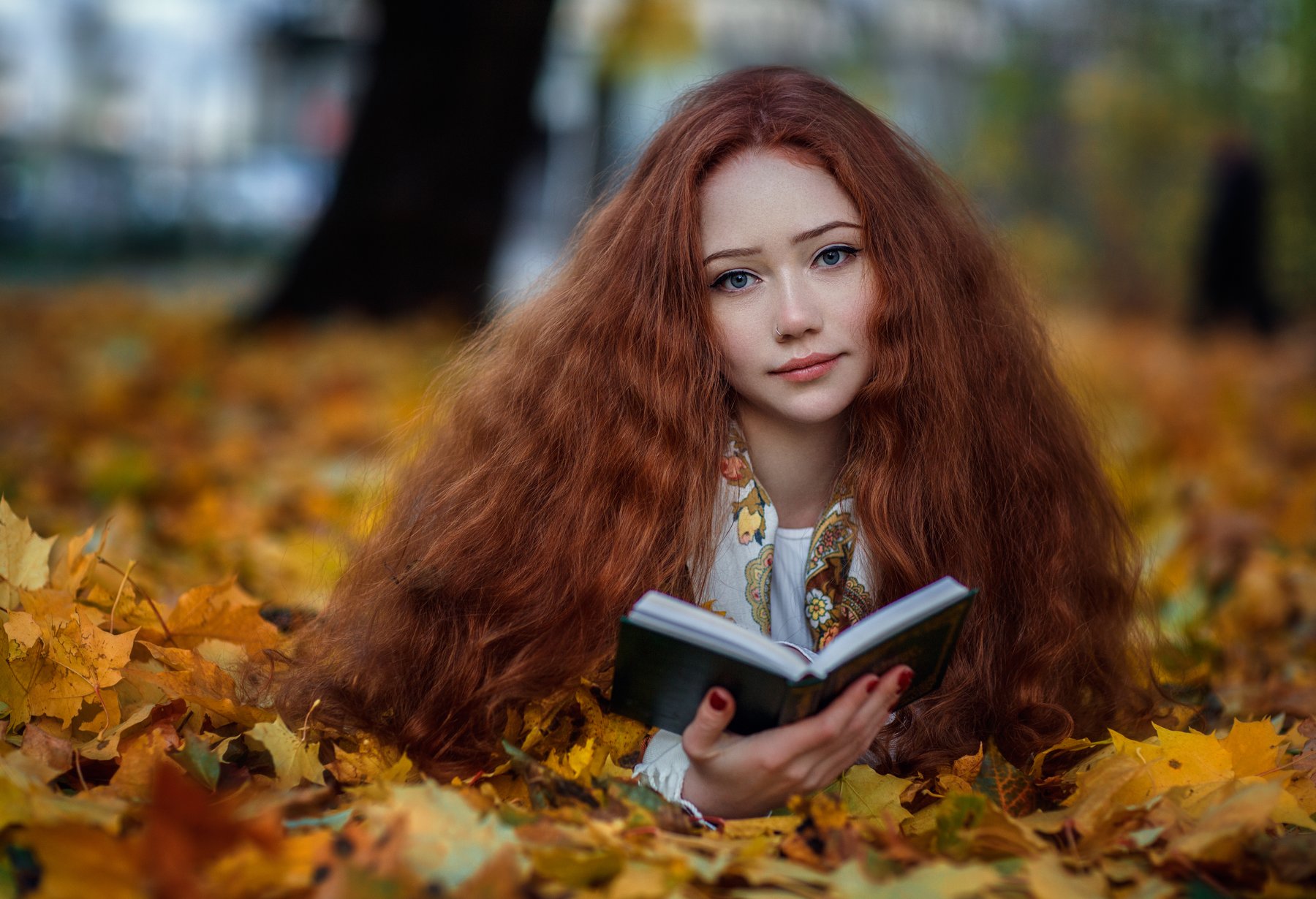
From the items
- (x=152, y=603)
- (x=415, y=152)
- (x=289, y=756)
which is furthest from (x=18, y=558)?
(x=415, y=152)

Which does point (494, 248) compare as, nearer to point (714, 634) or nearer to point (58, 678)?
point (58, 678)

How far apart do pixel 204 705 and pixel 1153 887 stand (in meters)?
1.34

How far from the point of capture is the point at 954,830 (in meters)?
1.65

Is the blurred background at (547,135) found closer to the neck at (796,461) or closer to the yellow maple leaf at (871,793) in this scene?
the neck at (796,461)

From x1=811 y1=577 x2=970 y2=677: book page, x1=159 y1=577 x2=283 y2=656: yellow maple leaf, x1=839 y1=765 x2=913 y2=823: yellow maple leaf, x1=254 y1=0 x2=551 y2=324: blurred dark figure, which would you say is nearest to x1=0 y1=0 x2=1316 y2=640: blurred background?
x1=254 y1=0 x2=551 y2=324: blurred dark figure

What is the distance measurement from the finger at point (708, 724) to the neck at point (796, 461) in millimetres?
494

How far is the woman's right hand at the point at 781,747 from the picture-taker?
5.56 feet

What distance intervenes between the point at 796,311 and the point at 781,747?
25.9 inches

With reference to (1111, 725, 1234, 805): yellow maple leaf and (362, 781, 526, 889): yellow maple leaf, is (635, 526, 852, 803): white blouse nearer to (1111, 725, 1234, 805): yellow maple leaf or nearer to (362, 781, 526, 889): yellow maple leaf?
(1111, 725, 1234, 805): yellow maple leaf

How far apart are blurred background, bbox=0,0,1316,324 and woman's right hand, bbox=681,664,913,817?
1.10 metres

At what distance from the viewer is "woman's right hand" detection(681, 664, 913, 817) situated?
169 cm

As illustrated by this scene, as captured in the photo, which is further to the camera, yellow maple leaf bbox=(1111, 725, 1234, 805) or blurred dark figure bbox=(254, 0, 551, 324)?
blurred dark figure bbox=(254, 0, 551, 324)

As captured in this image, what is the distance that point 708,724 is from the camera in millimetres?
1735

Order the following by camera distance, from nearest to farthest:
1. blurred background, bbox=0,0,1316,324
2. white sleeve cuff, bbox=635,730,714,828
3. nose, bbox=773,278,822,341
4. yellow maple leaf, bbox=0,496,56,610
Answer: white sleeve cuff, bbox=635,730,714,828, nose, bbox=773,278,822,341, yellow maple leaf, bbox=0,496,56,610, blurred background, bbox=0,0,1316,324
